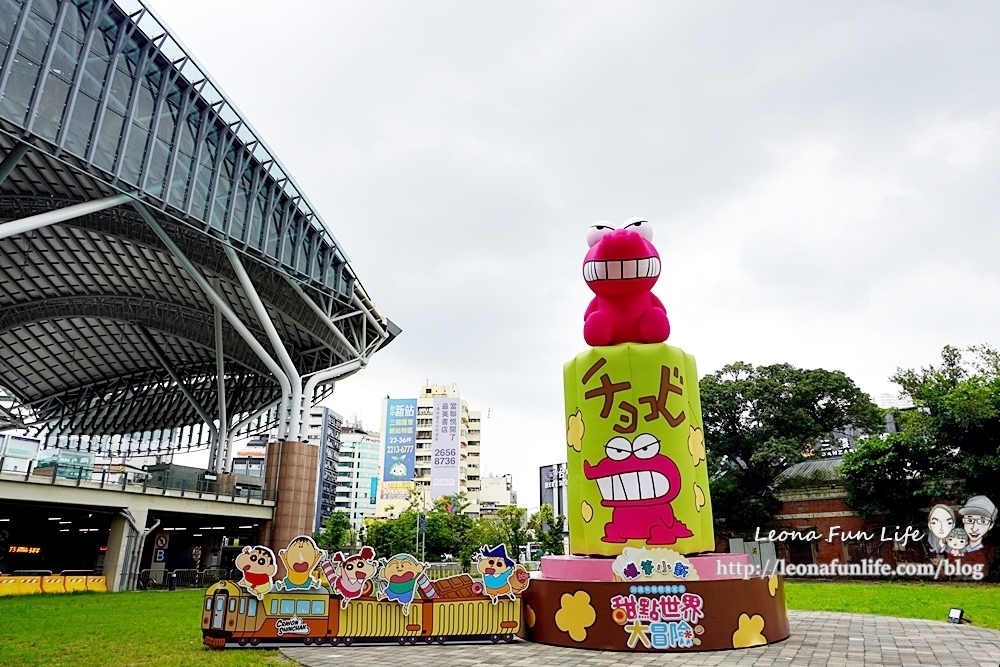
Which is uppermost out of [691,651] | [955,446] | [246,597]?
[955,446]

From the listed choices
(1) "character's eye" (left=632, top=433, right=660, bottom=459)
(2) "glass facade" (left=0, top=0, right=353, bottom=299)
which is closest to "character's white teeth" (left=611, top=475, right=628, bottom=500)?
(1) "character's eye" (left=632, top=433, right=660, bottom=459)

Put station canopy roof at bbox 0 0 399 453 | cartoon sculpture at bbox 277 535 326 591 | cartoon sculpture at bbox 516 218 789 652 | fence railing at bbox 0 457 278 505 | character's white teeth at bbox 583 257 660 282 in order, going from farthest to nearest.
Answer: fence railing at bbox 0 457 278 505
station canopy roof at bbox 0 0 399 453
character's white teeth at bbox 583 257 660 282
cartoon sculpture at bbox 277 535 326 591
cartoon sculpture at bbox 516 218 789 652

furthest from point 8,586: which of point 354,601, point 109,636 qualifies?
point 354,601

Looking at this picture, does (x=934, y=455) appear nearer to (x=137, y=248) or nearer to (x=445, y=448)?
(x=137, y=248)

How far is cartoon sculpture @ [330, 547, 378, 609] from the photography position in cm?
1319

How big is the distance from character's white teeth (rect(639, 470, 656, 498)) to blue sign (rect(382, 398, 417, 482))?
72668 millimetres

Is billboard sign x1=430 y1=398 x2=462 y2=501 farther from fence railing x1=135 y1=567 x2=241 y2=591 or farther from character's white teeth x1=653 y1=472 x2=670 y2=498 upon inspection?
character's white teeth x1=653 y1=472 x2=670 y2=498

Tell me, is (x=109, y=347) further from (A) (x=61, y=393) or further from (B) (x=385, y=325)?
(B) (x=385, y=325)

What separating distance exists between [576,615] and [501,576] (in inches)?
69.1

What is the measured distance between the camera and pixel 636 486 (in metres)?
13.3

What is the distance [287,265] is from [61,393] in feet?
122

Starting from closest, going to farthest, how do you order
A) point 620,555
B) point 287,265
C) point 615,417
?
point 620,555, point 615,417, point 287,265

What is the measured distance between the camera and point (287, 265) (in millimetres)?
35469

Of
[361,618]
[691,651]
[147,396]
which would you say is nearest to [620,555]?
[691,651]
